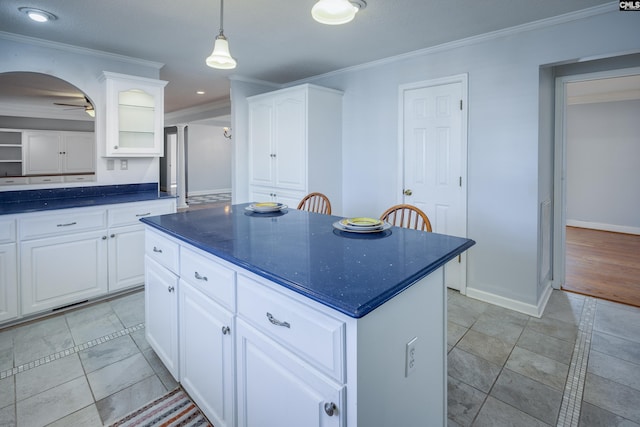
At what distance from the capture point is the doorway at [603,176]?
180 inches

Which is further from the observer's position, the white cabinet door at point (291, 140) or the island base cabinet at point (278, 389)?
the white cabinet door at point (291, 140)

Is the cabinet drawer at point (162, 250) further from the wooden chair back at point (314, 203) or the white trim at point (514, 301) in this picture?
the white trim at point (514, 301)

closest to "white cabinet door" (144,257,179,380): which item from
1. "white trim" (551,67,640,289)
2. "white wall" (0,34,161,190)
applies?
"white wall" (0,34,161,190)

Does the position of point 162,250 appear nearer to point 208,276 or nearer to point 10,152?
point 208,276

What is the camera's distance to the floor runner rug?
5.44ft

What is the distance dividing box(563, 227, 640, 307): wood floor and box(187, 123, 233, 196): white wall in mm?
8922

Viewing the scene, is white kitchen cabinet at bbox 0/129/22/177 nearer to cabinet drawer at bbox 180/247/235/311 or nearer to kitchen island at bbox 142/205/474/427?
kitchen island at bbox 142/205/474/427

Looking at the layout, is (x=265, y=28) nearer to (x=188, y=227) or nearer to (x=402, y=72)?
(x=402, y=72)

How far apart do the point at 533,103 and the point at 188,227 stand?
8.97 ft

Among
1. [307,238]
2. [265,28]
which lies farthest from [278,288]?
[265,28]

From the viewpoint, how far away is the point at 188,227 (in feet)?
6.07

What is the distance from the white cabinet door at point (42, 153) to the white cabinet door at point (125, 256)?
6109 mm

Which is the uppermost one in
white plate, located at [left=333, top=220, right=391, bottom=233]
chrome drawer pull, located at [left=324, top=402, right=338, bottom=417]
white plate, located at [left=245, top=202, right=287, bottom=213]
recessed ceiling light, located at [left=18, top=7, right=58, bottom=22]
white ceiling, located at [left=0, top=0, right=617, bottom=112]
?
white ceiling, located at [left=0, top=0, right=617, bottom=112]

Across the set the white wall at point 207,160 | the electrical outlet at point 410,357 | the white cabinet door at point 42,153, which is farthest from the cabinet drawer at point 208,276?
the white wall at point 207,160
